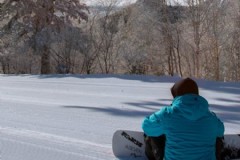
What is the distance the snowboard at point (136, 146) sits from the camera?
3.89 m

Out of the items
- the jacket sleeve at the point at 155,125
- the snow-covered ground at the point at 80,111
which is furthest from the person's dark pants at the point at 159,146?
the snow-covered ground at the point at 80,111

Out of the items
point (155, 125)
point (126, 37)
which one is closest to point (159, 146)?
point (155, 125)

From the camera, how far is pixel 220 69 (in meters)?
18.4

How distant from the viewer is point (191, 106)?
9.88ft

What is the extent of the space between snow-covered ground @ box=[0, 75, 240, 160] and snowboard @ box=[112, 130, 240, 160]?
0.11 m

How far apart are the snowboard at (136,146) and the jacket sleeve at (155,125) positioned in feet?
2.05

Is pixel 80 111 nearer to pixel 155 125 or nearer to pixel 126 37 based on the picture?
pixel 155 125

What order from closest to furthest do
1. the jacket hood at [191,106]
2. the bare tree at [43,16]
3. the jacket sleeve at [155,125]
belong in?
1. the jacket hood at [191,106]
2. the jacket sleeve at [155,125]
3. the bare tree at [43,16]

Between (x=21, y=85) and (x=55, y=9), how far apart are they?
950 cm

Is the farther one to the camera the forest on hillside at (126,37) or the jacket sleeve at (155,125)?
the forest on hillside at (126,37)

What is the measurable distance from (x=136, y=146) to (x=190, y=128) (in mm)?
1015

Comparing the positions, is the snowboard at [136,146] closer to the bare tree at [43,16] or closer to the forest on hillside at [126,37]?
the forest on hillside at [126,37]

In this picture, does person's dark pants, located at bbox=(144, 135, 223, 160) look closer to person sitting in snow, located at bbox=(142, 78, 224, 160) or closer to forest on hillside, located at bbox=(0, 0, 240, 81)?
person sitting in snow, located at bbox=(142, 78, 224, 160)

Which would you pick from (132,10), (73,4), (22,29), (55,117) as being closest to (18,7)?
(22,29)
